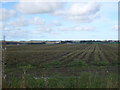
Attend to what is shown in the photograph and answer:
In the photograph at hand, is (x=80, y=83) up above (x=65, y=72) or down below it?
above

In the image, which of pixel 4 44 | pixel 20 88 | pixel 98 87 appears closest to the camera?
pixel 20 88

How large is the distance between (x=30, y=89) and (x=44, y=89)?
0.43 meters

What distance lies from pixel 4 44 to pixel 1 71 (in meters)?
0.93

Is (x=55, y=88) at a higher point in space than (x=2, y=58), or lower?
lower

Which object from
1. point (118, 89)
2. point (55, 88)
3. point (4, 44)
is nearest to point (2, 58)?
point (4, 44)

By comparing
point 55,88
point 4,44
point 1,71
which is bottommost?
point 55,88

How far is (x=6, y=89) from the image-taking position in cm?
607

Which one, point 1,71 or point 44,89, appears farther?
point 1,71

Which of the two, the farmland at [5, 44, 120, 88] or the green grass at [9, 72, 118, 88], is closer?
the green grass at [9, 72, 118, 88]

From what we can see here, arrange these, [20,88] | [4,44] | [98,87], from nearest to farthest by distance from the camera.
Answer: [20,88] < [98,87] < [4,44]

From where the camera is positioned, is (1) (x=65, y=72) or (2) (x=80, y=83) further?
(1) (x=65, y=72)

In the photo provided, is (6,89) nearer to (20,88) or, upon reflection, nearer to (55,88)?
(20,88)

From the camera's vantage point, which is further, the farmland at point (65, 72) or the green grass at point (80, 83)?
the farmland at point (65, 72)

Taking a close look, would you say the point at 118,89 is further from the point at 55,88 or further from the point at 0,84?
the point at 0,84
